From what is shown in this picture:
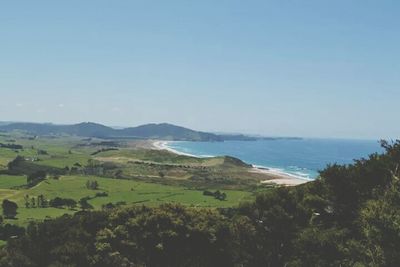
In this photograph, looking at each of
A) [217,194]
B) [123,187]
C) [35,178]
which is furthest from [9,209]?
[217,194]

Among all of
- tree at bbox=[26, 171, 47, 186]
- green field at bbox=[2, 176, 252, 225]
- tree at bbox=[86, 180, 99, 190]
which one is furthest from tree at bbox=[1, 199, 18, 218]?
tree at bbox=[26, 171, 47, 186]

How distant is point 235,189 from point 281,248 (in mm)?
112246

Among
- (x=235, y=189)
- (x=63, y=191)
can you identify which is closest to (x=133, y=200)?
(x=63, y=191)

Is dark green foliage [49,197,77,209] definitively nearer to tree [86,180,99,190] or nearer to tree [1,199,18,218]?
tree [1,199,18,218]

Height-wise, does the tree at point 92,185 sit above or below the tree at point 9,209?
above

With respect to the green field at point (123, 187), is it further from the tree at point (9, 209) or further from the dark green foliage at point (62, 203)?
the dark green foliage at point (62, 203)

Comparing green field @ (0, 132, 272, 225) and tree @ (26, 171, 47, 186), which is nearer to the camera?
green field @ (0, 132, 272, 225)

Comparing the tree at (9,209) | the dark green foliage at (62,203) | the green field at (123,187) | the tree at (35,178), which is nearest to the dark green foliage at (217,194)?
the green field at (123,187)

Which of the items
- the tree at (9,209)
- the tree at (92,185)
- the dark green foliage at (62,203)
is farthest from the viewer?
the tree at (92,185)

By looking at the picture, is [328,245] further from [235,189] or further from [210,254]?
[235,189]

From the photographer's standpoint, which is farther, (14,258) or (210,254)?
(210,254)

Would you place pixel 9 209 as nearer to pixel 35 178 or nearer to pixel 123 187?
pixel 123 187

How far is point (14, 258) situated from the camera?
39.3 meters

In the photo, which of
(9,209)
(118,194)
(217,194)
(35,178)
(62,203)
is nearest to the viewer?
(9,209)
